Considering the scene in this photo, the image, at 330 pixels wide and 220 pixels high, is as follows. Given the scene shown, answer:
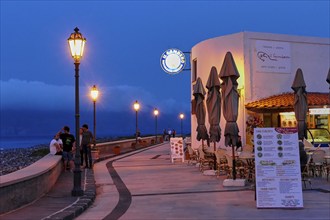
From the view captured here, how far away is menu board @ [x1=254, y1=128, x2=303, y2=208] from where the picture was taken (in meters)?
Answer: 10.2

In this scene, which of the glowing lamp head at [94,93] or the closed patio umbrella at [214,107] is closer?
the closed patio umbrella at [214,107]

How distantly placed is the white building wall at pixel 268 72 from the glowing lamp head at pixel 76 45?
1373 cm

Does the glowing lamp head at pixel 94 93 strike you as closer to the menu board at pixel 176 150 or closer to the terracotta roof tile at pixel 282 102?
the menu board at pixel 176 150

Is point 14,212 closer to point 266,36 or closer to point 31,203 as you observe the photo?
point 31,203

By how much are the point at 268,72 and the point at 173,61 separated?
901cm

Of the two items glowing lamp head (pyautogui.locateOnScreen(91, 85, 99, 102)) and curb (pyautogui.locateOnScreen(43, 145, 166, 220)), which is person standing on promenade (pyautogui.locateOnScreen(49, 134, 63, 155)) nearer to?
curb (pyautogui.locateOnScreen(43, 145, 166, 220))

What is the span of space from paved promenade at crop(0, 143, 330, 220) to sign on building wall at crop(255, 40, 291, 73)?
10.6m

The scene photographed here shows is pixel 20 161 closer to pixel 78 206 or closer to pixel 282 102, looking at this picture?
pixel 282 102

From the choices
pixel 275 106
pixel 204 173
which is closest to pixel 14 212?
pixel 204 173

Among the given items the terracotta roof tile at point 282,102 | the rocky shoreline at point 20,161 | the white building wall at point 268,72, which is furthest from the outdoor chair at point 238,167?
the white building wall at point 268,72

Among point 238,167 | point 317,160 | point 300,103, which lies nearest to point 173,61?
point 300,103

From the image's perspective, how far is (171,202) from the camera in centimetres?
1136

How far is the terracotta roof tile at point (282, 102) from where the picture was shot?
922 inches

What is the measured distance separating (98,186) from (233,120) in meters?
4.80
